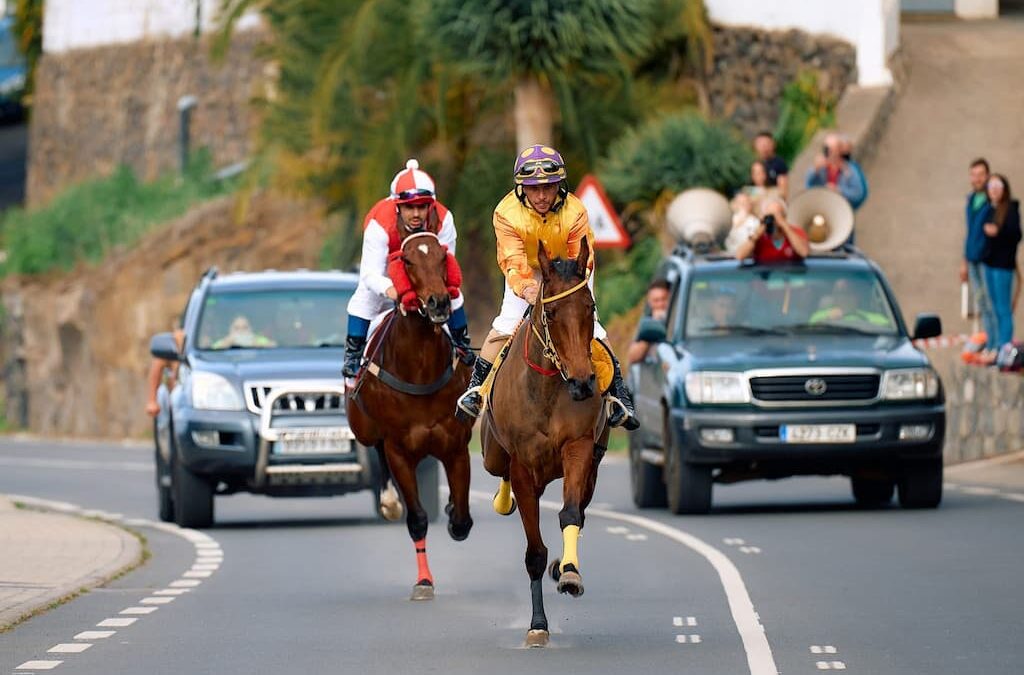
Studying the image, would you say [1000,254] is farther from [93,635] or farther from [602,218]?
[93,635]

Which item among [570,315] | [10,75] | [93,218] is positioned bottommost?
[570,315]

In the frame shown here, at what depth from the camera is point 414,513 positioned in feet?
57.9

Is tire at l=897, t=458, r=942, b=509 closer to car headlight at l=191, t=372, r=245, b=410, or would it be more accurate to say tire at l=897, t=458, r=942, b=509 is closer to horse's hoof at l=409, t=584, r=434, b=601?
car headlight at l=191, t=372, r=245, b=410

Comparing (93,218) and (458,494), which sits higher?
(93,218)

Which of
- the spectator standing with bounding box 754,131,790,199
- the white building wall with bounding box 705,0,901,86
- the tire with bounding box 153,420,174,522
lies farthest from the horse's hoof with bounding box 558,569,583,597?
the white building wall with bounding box 705,0,901,86

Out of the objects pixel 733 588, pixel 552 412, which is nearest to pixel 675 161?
pixel 733 588

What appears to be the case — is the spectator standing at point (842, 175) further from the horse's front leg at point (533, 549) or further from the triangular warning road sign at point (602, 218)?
the horse's front leg at point (533, 549)

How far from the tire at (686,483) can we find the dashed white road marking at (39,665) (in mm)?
9852

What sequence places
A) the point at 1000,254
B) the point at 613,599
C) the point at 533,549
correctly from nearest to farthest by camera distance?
the point at 533,549
the point at 613,599
the point at 1000,254

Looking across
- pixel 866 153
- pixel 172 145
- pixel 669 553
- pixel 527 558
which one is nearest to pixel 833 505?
pixel 669 553

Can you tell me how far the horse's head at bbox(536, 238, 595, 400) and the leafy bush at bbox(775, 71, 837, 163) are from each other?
1015 inches

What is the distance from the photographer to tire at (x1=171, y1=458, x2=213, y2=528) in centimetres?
2331

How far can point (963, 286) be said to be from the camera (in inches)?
1234

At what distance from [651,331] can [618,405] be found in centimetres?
769
